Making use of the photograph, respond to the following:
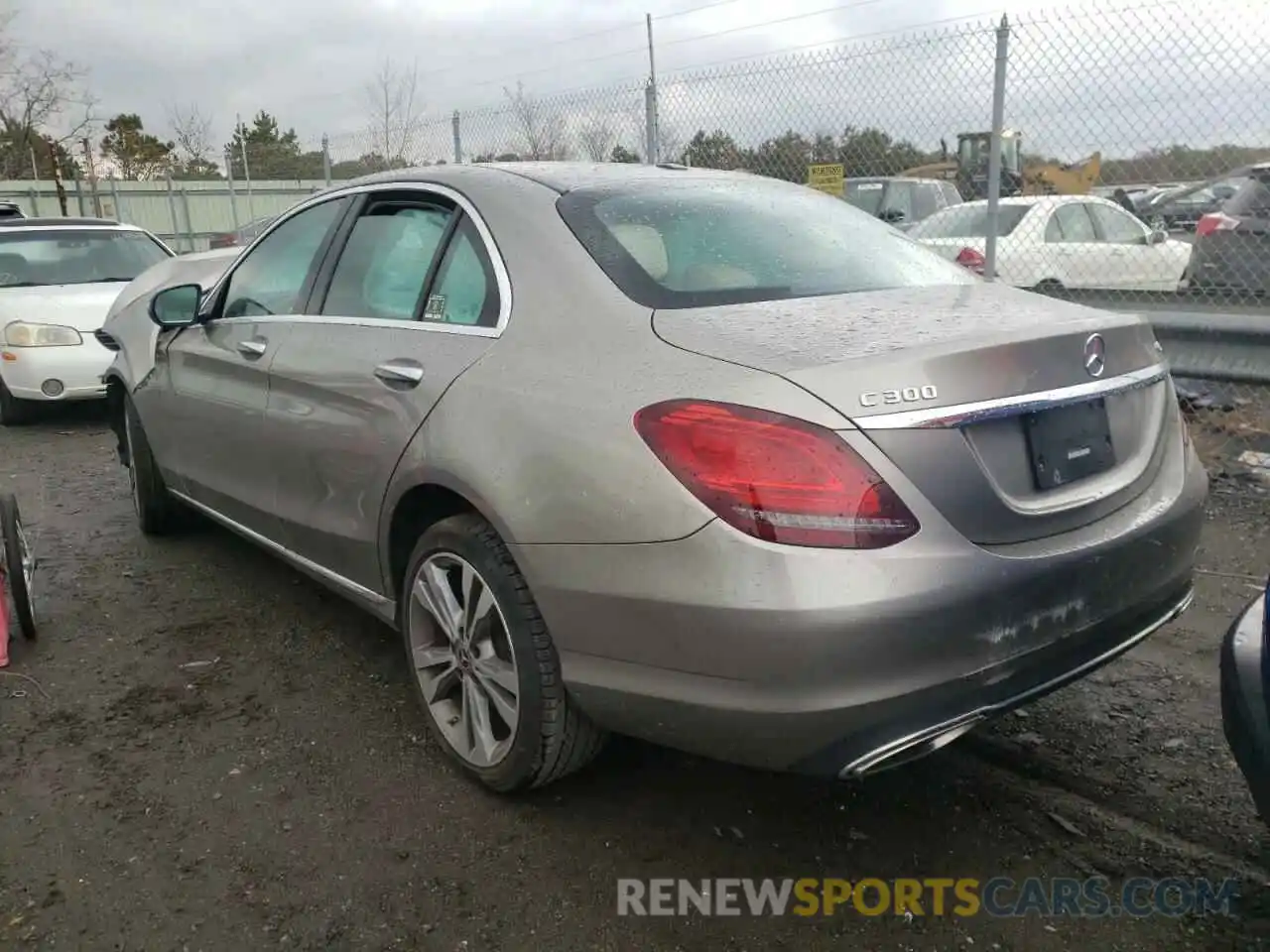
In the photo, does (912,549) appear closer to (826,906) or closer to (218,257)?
(826,906)

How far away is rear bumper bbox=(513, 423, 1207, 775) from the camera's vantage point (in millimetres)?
2041

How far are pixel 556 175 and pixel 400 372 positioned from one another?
77 centimetres

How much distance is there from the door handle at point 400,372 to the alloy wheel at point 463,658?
0.48 m

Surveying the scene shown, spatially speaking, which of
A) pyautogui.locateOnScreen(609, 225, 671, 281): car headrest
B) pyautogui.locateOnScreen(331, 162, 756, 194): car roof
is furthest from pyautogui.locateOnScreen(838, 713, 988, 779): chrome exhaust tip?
pyautogui.locateOnScreen(331, 162, 756, 194): car roof

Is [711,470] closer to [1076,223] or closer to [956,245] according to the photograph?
[956,245]

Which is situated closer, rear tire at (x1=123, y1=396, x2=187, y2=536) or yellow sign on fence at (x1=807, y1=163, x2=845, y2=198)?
rear tire at (x1=123, y1=396, x2=187, y2=536)

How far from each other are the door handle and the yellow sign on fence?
4969 mm

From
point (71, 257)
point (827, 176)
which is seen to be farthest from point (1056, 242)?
point (71, 257)

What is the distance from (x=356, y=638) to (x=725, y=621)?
7.47 ft

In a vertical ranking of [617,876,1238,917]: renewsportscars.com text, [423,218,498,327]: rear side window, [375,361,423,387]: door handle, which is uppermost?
[423,218,498,327]: rear side window

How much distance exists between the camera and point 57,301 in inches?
318

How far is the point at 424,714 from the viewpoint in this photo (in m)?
3.09

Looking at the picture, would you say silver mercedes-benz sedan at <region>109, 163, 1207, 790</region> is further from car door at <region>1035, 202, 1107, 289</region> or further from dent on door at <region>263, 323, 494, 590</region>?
car door at <region>1035, 202, 1107, 289</region>

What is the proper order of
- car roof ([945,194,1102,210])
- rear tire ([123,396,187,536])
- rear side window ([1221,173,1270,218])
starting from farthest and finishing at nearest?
car roof ([945,194,1102,210]) → rear side window ([1221,173,1270,218]) → rear tire ([123,396,187,536])
